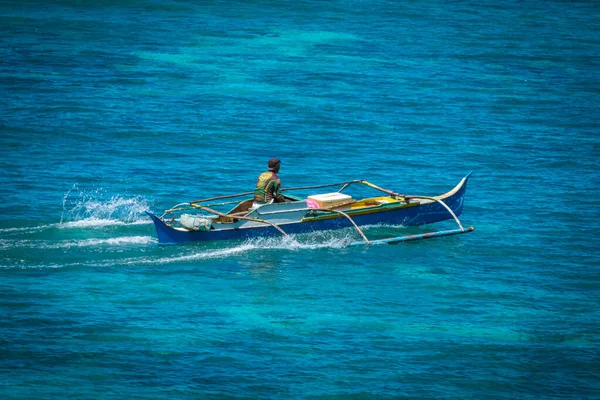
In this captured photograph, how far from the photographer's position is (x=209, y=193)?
124 ft

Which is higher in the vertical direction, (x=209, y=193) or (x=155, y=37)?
(x=155, y=37)

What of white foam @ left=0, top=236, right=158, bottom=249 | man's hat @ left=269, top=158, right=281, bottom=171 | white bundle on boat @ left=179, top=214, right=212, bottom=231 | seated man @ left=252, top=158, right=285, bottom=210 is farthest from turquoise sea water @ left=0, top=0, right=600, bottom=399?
man's hat @ left=269, top=158, right=281, bottom=171

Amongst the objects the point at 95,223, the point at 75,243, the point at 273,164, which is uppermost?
the point at 273,164

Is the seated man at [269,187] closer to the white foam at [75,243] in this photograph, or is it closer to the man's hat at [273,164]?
the man's hat at [273,164]

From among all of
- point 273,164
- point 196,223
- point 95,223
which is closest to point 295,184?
point 273,164

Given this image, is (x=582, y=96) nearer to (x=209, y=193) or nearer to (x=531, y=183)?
(x=531, y=183)

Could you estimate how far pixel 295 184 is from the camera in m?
39.9

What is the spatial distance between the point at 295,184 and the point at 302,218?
26.5ft

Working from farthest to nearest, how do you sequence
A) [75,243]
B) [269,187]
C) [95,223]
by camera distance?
[95,223] < [269,187] < [75,243]

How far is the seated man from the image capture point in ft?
104

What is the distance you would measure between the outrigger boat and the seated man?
0.41 meters

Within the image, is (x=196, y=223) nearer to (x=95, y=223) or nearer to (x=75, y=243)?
(x=75, y=243)

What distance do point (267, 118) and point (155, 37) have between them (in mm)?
16451

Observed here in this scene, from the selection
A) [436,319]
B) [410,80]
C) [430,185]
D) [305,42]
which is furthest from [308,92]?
[436,319]
